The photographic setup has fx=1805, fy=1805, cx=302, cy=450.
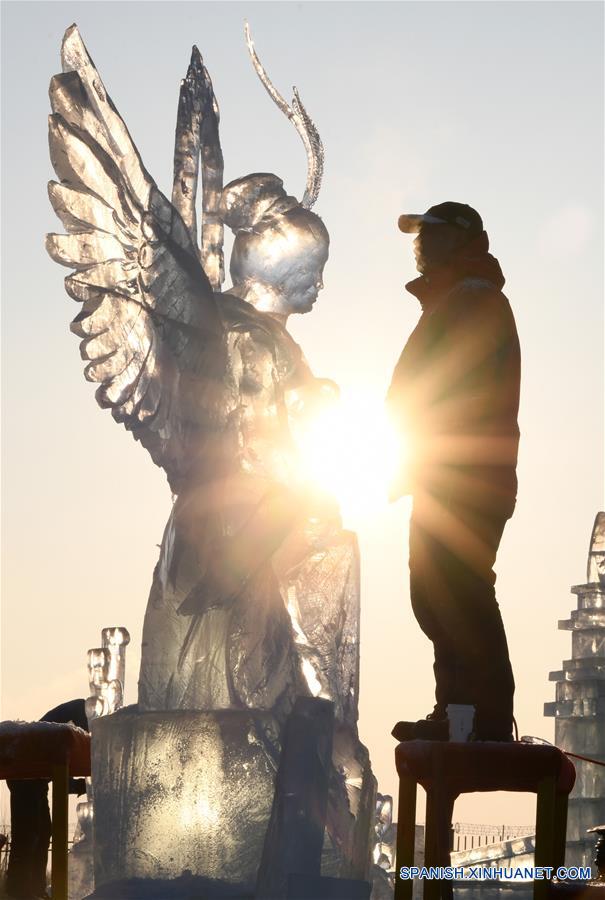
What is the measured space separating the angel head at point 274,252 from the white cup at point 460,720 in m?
10.9

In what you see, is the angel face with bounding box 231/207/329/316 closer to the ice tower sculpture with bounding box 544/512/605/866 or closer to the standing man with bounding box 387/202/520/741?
the ice tower sculpture with bounding box 544/512/605/866

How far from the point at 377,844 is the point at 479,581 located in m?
12.9

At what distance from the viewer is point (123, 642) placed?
1898 centimetres

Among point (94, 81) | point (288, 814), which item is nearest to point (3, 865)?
point (288, 814)

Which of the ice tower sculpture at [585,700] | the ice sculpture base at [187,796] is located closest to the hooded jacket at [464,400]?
the ice sculpture base at [187,796]

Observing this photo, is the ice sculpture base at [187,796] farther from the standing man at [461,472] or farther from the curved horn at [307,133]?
the standing man at [461,472]

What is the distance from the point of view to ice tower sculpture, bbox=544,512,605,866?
1877 centimetres

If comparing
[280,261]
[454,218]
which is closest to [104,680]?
[280,261]

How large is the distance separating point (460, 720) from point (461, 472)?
0.83m

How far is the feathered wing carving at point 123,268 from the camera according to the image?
15211mm

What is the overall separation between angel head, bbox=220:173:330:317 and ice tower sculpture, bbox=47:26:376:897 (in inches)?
21.2

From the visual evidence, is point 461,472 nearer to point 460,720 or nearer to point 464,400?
point 464,400

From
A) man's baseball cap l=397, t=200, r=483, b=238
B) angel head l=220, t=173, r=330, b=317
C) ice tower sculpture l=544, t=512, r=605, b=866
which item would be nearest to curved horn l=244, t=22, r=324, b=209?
angel head l=220, t=173, r=330, b=317

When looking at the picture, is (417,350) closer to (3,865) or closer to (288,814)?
(3,865)
